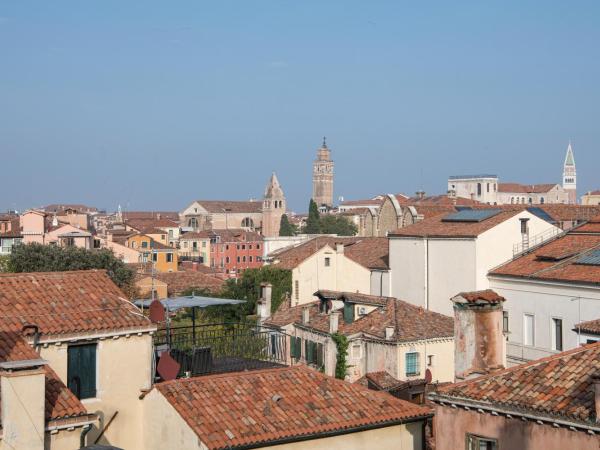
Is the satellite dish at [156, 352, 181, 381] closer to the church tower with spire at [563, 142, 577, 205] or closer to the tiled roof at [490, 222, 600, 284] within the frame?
the tiled roof at [490, 222, 600, 284]

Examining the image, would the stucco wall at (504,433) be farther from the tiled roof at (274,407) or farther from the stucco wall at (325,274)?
the stucco wall at (325,274)

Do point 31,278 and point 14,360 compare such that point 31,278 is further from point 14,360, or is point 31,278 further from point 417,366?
point 417,366

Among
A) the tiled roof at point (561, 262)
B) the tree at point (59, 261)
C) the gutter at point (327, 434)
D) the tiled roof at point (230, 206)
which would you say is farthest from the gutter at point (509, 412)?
the tiled roof at point (230, 206)

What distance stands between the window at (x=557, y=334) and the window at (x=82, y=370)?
776 inches

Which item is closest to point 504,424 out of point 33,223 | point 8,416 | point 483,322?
Result: point 483,322

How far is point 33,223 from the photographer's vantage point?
6744 cm

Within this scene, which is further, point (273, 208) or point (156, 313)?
point (273, 208)

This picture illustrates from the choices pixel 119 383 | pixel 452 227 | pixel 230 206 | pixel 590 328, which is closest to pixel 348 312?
pixel 590 328

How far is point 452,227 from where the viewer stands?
3869cm

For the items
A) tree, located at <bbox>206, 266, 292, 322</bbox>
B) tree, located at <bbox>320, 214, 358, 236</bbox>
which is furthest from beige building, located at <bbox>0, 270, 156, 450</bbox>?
tree, located at <bbox>320, 214, 358, 236</bbox>

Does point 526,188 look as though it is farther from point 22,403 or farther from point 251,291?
point 22,403

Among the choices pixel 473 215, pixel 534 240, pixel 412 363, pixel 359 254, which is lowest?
pixel 412 363

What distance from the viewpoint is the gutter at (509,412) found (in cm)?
1034

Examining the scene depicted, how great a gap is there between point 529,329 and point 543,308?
0.98 metres
